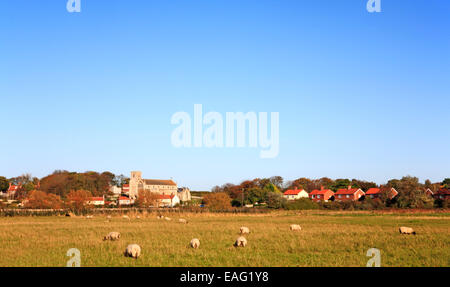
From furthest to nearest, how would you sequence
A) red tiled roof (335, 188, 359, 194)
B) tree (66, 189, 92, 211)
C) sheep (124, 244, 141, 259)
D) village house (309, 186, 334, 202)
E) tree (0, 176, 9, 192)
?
1. tree (0, 176, 9, 192)
2. village house (309, 186, 334, 202)
3. red tiled roof (335, 188, 359, 194)
4. tree (66, 189, 92, 211)
5. sheep (124, 244, 141, 259)

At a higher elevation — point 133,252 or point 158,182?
point 133,252

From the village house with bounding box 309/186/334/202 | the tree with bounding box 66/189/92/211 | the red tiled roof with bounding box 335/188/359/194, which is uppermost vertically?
the tree with bounding box 66/189/92/211

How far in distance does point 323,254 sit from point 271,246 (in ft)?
Answer: 12.3

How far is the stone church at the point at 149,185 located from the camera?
164 m

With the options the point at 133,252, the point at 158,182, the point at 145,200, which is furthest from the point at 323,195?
the point at 133,252

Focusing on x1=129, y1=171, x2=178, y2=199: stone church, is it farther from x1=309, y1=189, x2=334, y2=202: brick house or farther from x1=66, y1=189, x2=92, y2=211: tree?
x1=66, y1=189, x2=92, y2=211: tree

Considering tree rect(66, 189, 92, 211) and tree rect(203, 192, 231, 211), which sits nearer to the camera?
tree rect(66, 189, 92, 211)

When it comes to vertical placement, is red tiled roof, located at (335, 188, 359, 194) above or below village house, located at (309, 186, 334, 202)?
above

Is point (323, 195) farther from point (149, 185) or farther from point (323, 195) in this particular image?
point (149, 185)

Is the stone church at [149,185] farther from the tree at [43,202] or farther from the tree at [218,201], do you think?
the tree at [43,202]

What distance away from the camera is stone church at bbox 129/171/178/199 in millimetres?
163925

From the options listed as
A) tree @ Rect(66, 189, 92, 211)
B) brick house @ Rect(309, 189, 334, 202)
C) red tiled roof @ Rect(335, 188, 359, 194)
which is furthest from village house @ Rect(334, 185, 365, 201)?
tree @ Rect(66, 189, 92, 211)

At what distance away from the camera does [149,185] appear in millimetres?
165500

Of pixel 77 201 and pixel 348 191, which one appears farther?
pixel 348 191
